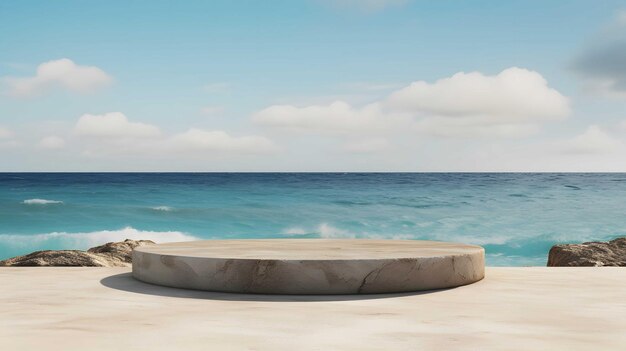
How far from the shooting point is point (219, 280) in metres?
4.35

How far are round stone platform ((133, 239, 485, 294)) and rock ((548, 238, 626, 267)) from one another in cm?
368

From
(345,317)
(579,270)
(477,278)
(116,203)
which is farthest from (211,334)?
(116,203)

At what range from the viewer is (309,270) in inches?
165

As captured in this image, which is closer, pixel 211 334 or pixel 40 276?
pixel 211 334

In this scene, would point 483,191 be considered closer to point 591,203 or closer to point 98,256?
point 591,203

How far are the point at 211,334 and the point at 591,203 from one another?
40708 mm

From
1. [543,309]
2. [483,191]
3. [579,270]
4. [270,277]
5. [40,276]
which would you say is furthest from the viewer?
[483,191]

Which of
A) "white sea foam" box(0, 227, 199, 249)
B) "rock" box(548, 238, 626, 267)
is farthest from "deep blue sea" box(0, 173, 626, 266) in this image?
"rock" box(548, 238, 626, 267)

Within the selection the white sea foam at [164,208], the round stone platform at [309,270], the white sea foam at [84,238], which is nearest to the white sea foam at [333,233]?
the white sea foam at [84,238]

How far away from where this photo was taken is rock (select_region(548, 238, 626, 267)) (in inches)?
315

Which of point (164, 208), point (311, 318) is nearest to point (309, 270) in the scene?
point (311, 318)

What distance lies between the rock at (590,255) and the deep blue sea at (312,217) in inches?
434

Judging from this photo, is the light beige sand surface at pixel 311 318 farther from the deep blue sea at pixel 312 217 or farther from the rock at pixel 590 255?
the deep blue sea at pixel 312 217

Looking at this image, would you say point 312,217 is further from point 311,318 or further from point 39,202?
point 311,318
